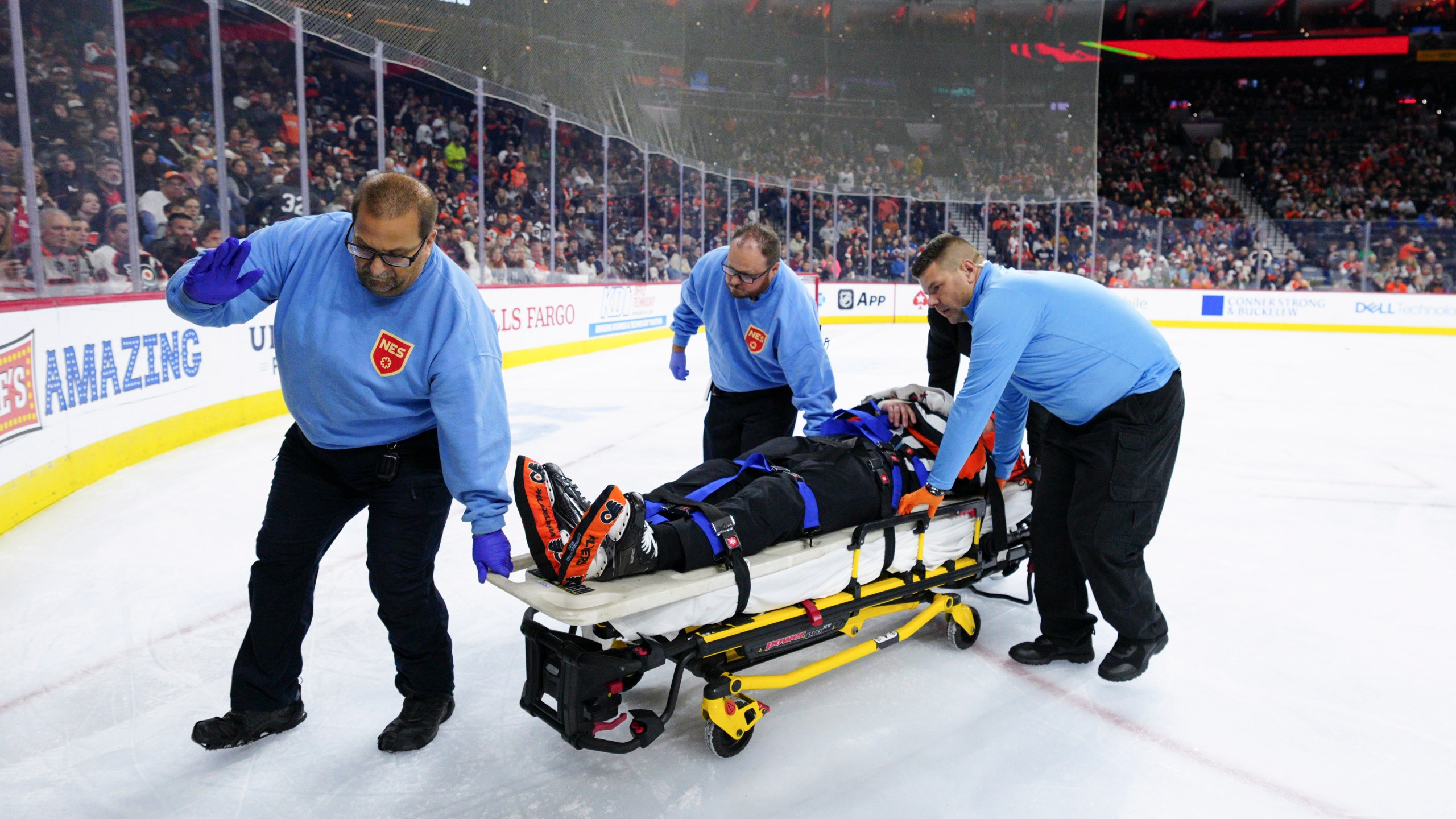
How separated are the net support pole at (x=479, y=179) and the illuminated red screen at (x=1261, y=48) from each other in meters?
23.5

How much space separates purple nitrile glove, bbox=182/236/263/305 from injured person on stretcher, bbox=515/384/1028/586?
0.73m

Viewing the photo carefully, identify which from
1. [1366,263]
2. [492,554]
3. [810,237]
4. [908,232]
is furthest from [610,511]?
[1366,263]

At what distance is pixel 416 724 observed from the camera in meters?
2.46

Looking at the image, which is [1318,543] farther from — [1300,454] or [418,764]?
[418,764]

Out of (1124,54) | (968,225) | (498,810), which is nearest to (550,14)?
(968,225)

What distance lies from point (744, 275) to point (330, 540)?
5.53 ft

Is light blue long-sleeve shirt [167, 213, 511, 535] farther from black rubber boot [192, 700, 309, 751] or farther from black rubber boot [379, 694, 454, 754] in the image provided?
black rubber boot [192, 700, 309, 751]

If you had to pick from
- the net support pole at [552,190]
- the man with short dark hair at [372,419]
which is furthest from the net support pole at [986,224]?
the man with short dark hair at [372,419]

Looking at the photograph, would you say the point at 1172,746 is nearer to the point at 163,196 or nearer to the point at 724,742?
the point at 724,742

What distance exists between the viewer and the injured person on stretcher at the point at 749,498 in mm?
2160

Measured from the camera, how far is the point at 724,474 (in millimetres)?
2820

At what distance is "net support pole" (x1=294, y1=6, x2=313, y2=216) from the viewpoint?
7.58 meters

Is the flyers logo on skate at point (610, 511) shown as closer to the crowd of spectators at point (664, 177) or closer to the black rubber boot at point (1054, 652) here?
the black rubber boot at point (1054, 652)

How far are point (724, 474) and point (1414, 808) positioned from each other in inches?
74.7
